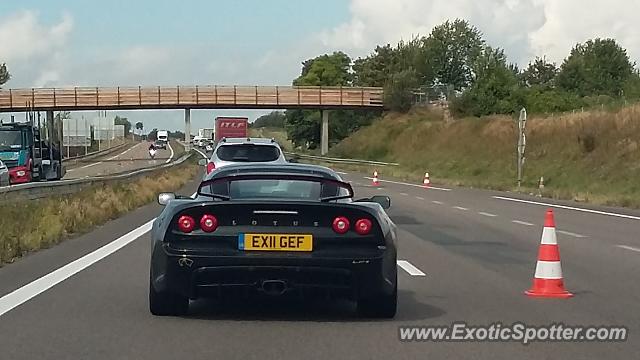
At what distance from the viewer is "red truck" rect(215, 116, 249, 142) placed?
224 feet

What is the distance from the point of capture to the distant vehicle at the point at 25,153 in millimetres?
41000

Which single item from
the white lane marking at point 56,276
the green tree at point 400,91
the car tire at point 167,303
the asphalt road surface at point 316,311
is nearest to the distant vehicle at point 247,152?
the white lane marking at point 56,276

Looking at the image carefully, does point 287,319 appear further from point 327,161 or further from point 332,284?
point 327,161

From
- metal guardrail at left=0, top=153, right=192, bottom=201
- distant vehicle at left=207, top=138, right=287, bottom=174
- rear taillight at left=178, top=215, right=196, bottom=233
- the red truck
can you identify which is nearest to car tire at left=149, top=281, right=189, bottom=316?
rear taillight at left=178, top=215, right=196, bottom=233

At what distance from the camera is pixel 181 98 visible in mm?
83688

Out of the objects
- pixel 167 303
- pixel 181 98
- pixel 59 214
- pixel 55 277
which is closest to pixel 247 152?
pixel 59 214

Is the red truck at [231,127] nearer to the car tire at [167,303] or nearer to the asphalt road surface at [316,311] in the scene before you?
the asphalt road surface at [316,311]

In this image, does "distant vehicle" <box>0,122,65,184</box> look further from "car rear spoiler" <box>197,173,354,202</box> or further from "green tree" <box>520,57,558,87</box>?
"green tree" <box>520,57,558,87</box>

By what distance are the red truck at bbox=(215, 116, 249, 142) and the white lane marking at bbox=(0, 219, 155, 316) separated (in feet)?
164

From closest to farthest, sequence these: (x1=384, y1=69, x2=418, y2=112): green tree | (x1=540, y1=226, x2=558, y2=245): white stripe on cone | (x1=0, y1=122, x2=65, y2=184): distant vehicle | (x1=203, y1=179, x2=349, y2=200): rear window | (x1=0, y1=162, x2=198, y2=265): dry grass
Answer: (x1=203, y1=179, x2=349, y2=200): rear window
(x1=540, y1=226, x2=558, y2=245): white stripe on cone
(x1=0, y1=162, x2=198, y2=265): dry grass
(x1=0, y1=122, x2=65, y2=184): distant vehicle
(x1=384, y1=69, x2=418, y2=112): green tree

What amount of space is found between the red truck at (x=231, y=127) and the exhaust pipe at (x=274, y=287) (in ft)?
195

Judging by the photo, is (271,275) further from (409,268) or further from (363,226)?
(409,268)

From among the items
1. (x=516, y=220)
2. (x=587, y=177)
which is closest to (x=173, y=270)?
(x=516, y=220)

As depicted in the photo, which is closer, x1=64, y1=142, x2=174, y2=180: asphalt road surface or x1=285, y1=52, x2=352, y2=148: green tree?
x1=64, y1=142, x2=174, y2=180: asphalt road surface
